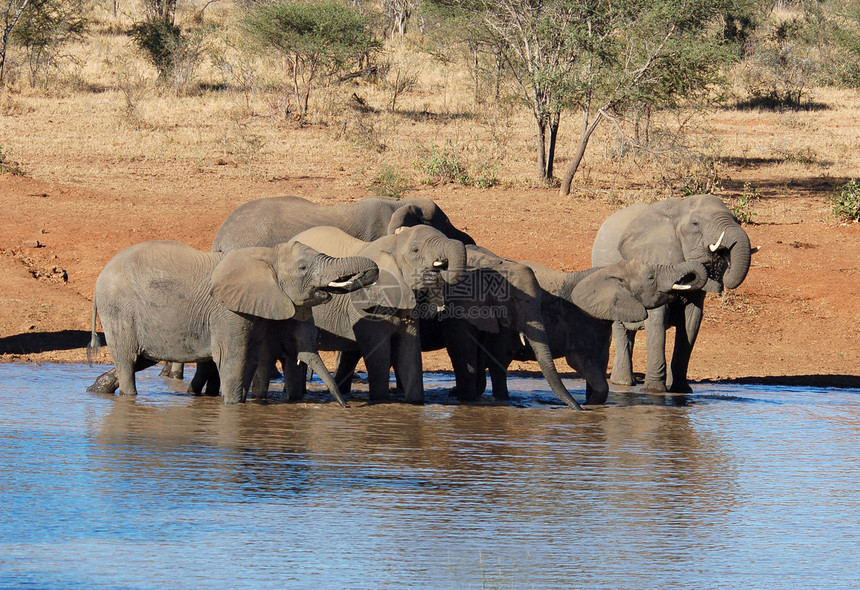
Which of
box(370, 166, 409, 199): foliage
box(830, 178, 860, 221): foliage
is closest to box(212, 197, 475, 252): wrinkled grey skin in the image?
box(370, 166, 409, 199): foliage

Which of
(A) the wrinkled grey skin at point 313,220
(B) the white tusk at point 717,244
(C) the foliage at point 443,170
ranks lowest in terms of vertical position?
(B) the white tusk at point 717,244

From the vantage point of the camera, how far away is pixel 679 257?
11.2 m

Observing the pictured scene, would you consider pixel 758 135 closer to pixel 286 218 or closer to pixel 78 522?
pixel 286 218

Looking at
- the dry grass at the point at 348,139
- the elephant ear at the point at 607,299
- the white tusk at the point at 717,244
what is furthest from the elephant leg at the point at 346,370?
the dry grass at the point at 348,139

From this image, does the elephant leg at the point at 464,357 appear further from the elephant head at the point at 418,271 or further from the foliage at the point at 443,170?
the foliage at the point at 443,170

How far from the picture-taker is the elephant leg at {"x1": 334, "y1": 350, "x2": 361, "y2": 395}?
32.9 feet

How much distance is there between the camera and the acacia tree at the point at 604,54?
64.1ft

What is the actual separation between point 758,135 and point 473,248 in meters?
17.2

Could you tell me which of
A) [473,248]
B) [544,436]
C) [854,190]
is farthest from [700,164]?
[544,436]

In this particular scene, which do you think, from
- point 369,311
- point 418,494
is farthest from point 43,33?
point 418,494

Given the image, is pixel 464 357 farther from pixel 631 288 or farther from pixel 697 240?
A: pixel 697 240

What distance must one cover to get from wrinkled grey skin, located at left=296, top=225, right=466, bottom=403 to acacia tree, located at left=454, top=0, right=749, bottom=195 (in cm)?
1051

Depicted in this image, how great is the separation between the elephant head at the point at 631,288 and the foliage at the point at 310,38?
1604 cm

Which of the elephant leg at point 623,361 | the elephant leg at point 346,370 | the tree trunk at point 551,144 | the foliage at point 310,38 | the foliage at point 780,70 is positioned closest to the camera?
the elephant leg at point 346,370
